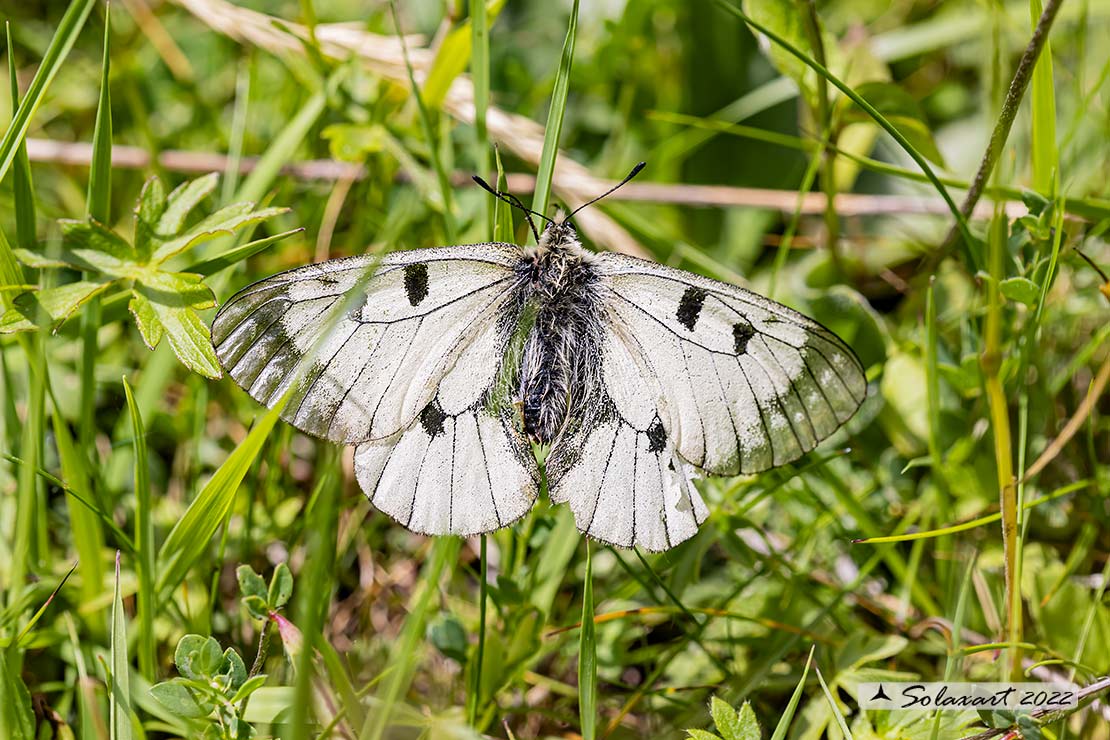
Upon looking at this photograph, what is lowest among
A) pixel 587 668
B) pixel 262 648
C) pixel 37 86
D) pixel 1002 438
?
pixel 587 668

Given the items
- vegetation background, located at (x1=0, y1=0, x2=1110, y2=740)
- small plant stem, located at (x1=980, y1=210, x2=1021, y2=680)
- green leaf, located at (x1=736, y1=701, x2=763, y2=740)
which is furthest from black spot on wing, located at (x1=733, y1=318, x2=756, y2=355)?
green leaf, located at (x1=736, y1=701, x2=763, y2=740)

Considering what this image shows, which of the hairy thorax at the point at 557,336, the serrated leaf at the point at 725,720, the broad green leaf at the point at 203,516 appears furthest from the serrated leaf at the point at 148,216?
the serrated leaf at the point at 725,720

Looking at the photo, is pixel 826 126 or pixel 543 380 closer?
pixel 543 380

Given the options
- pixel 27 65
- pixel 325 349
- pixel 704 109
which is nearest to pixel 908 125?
pixel 704 109

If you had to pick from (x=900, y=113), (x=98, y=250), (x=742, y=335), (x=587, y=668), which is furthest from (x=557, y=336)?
(x=900, y=113)

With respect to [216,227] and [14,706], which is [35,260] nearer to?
[216,227]

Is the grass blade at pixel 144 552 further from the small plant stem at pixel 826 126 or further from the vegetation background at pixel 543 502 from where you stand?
the small plant stem at pixel 826 126

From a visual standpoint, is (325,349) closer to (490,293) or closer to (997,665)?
(490,293)
